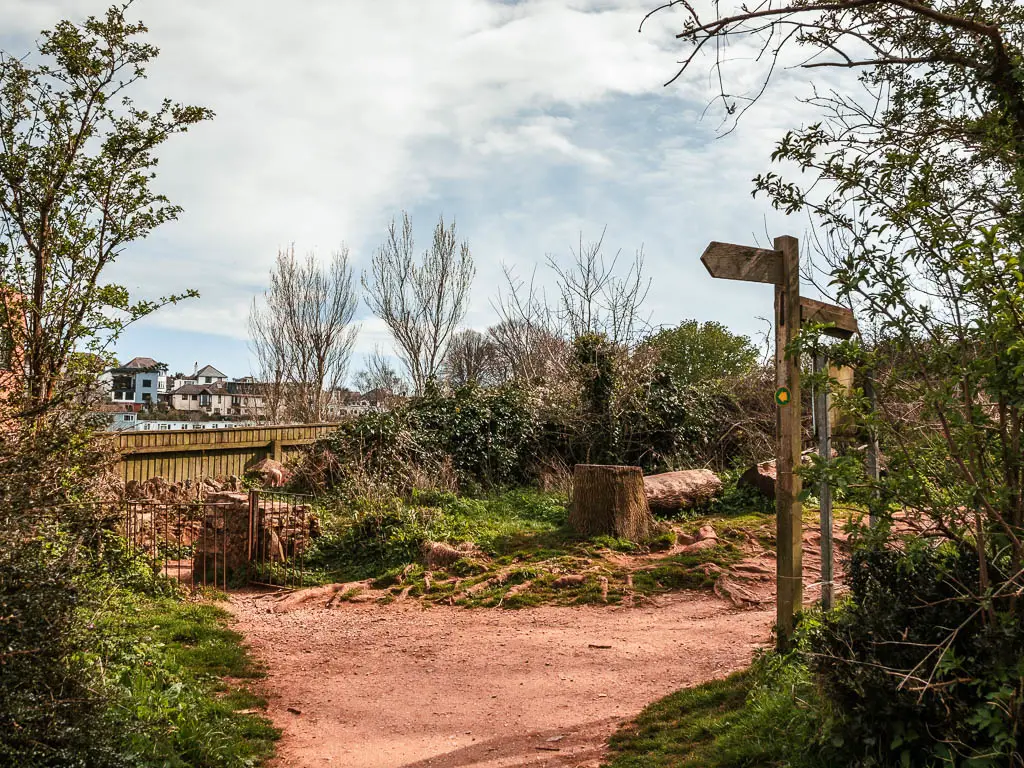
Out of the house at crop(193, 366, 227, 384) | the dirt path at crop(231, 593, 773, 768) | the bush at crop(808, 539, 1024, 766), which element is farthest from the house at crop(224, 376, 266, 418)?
the house at crop(193, 366, 227, 384)

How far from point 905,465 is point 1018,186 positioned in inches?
46.6

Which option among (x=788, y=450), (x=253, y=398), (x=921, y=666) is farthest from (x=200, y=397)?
(x=921, y=666)

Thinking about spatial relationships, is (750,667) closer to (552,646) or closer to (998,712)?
(552,646)

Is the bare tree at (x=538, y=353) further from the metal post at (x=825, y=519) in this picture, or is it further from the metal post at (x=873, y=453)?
the metal post at (x=873, y=453)

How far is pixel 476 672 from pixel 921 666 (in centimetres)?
382

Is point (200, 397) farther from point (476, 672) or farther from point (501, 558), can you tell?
point (476, 672)

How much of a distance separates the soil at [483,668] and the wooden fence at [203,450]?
4.48m

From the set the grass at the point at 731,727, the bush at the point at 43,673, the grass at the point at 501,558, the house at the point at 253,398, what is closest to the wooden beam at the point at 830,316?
the grass at the point at 731,727

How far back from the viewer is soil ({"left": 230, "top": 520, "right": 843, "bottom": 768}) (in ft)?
15.4

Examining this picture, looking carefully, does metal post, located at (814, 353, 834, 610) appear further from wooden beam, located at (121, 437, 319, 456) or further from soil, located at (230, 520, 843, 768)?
wooden beam, located at (121, 437, 319, 456)

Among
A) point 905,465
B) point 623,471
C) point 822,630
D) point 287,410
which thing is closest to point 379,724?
point 822,630

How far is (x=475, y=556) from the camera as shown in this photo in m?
9.25

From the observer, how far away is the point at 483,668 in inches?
242

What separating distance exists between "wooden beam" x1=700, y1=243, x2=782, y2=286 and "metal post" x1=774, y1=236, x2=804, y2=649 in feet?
0.21
